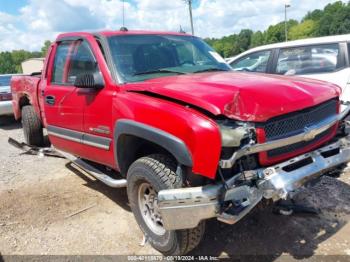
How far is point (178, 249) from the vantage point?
320cm

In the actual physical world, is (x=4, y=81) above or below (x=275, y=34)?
below

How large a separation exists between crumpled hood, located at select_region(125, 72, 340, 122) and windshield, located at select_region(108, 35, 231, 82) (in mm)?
376

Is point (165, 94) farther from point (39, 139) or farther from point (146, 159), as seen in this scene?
point (39, 139)

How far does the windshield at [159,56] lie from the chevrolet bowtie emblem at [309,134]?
145 centimetres

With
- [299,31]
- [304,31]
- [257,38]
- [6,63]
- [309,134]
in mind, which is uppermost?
[299,31]

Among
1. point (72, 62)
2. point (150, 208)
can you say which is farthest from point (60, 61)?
point (150, 208)

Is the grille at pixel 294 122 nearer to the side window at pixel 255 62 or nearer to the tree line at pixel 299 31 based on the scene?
the side window at pixel 255 62

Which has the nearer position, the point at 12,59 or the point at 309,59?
the point at 309,59

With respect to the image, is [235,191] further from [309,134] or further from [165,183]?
[309,134]

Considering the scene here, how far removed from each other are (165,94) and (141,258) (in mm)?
1500

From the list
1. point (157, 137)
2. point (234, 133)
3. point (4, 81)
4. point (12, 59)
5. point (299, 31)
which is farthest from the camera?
point (12, 59)

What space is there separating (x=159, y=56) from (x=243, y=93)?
5.27 feet

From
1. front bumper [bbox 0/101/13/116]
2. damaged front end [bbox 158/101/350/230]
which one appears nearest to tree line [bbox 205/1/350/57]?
front bumper [bbox 0/101/13/116]

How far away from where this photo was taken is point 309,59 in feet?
23.1
